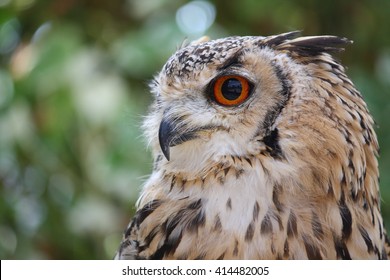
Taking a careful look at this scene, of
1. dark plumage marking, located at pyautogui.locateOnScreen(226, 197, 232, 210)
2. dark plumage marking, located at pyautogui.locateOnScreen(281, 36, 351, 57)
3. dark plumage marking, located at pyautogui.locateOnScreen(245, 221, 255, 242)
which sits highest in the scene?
dark plumage marking, located at pyautogui.locateOnScreen(281, 36, 351, 57)

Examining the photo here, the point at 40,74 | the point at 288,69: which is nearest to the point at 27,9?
the point at 40,74

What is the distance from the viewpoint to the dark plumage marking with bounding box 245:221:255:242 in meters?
1.47

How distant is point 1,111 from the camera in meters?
2.62

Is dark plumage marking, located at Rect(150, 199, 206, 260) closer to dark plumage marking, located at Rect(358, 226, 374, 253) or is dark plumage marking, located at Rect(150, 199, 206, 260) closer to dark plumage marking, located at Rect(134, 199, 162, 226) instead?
dark plumage marking, located at Rect(134, 199, 162, 226)

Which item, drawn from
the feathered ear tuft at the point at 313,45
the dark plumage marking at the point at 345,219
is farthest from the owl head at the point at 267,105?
the dark plumage marking at the point at 345,219

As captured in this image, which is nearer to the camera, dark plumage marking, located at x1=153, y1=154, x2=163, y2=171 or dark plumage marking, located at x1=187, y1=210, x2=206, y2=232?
dark plumage marking, located at x1=187, y1=210, x2=206, y2=232

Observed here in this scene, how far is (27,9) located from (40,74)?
2.00ft

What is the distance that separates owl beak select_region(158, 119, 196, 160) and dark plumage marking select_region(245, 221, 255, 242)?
244 mm

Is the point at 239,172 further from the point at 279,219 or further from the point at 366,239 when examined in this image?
the point at 366,239

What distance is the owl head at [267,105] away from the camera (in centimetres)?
148

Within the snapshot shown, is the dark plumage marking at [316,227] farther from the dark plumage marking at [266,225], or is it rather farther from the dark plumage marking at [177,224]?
the dark plumage marking at [177,224]

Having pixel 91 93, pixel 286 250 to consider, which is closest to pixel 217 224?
pixel 286 250

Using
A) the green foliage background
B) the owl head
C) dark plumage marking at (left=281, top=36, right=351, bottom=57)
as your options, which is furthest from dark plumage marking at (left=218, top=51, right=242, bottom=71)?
the green foliage background

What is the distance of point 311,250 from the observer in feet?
4.83
